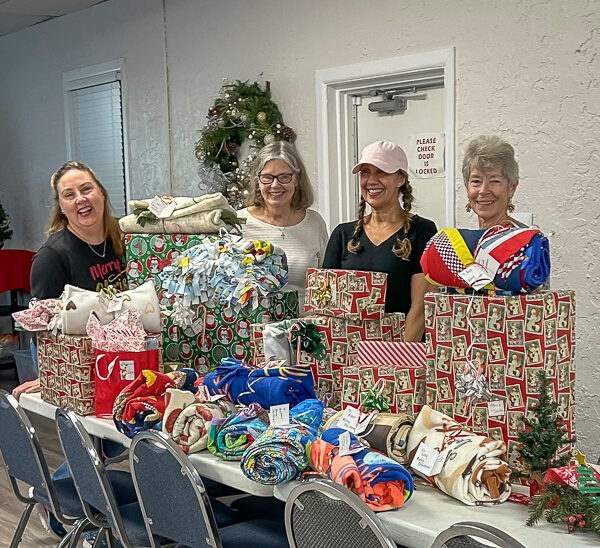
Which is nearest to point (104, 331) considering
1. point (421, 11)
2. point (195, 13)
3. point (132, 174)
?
point (421, 11)

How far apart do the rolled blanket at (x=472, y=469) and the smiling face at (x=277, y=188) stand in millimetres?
1591

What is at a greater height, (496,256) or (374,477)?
(496,256)

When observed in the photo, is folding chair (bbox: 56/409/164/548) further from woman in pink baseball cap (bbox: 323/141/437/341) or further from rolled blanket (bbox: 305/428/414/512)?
woman in pink baseball cap (bbox: 323/141/437/341)

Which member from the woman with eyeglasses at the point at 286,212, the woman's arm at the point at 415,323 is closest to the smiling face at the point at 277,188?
the woman with eyeglasses at the point at 286,212

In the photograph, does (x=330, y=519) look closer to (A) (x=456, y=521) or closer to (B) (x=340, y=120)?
(A) (x=456, y=521)

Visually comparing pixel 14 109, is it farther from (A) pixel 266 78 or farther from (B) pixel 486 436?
(B) pixel 486 436

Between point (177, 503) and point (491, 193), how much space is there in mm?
1691

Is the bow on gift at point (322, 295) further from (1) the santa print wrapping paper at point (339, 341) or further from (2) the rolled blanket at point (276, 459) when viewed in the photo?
(2) the rolled blanket at point (276, 459)

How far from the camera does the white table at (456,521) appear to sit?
5.32 feet

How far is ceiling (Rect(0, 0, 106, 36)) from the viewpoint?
6560 millimetres

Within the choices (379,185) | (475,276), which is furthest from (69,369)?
(475,276)

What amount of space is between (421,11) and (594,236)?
1593 mm

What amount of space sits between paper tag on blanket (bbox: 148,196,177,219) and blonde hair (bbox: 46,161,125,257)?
1.33 feet

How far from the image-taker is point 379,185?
294cm
